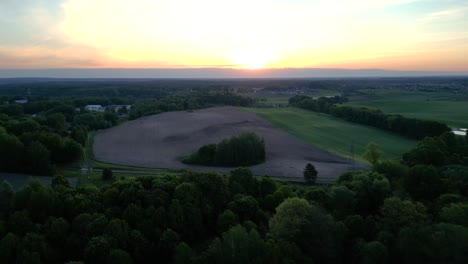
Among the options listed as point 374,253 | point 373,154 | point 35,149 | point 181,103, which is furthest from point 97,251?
point 181,103

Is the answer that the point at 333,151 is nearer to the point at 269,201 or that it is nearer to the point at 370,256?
the point at 269,201

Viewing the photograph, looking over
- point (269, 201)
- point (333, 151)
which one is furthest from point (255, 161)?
point (269, 201)

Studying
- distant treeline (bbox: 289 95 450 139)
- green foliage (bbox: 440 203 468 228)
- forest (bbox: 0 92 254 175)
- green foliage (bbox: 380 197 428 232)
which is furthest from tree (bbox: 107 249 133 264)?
distant treeline (bbox: 289 95 450 139)

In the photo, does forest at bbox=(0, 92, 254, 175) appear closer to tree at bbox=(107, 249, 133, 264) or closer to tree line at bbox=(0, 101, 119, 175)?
tree line at bbox=(0, 101, 119, 175)

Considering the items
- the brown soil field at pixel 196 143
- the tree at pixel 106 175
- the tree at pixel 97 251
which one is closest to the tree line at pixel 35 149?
the brown soil field at pixel 196 143

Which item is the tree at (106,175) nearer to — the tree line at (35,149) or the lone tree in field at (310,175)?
the tree line at (35,149)

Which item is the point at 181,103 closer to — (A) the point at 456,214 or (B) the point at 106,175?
(B) the point at 106,175
